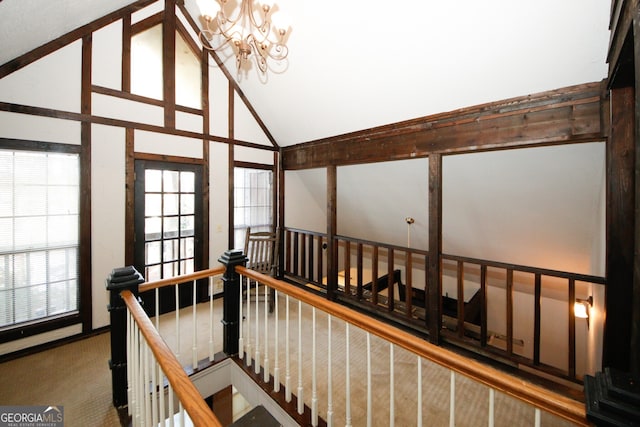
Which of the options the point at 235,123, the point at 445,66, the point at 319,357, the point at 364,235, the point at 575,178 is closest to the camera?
the point at 445,66

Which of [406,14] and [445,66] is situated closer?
[406,14]

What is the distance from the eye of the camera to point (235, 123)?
416cm

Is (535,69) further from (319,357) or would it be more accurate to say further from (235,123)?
(235,123)

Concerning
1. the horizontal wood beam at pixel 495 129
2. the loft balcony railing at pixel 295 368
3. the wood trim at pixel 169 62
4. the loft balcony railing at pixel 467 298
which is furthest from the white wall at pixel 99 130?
the horizontal wood beam at pixel 495 129

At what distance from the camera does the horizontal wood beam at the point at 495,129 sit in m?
2.04

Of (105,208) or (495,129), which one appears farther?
(105,208)

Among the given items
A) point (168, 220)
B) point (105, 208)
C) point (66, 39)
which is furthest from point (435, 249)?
point (66, 39)

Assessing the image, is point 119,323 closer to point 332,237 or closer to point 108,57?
point 332,237

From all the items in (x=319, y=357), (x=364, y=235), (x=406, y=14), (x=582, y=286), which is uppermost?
(x=406, y=14)

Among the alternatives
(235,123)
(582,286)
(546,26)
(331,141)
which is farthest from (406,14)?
(582,286)

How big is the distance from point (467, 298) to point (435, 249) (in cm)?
312

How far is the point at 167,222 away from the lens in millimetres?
3521

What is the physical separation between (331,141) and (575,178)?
9.38ft

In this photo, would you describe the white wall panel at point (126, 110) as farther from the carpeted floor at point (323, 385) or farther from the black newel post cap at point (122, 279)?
the carpeted floor at point (323, 385)
